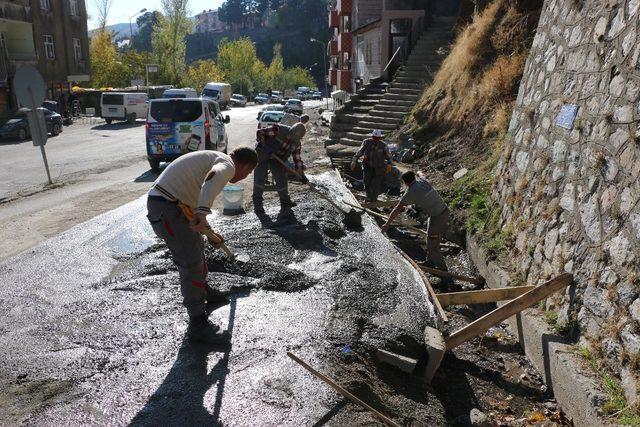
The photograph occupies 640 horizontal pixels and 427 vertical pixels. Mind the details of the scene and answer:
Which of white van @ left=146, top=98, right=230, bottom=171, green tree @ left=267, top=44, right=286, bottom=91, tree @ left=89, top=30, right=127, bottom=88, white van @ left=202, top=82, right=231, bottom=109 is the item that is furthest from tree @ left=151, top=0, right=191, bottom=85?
white van @ left=146, top=98, right=230, bottom=171

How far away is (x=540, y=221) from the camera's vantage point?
6.23 meters

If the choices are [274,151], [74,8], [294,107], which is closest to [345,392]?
[274,151]

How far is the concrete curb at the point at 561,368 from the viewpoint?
4.08 m

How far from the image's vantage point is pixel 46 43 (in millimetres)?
37969

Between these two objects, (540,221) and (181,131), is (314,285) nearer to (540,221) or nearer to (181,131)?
(540,221)

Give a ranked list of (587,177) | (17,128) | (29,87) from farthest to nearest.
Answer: (17,128) → (29,87) → (587,177)

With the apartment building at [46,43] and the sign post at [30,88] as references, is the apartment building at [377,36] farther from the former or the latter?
the apartment building at [46,43]

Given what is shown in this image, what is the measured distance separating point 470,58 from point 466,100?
6.18ft

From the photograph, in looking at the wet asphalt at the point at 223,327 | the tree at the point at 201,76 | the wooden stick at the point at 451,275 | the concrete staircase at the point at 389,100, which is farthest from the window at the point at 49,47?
the wooden stick at the point at 451,275

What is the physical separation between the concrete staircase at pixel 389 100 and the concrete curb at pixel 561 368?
11442 mm

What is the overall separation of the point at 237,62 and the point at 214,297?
8093cm

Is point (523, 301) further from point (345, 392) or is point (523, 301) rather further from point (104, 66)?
point (104, 66)

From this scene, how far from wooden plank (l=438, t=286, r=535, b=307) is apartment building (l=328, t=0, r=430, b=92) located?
19634 millimetres

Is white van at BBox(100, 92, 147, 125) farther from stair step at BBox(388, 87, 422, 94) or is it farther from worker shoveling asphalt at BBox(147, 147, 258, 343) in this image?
worker shoveling asphalt at BBox(147, 147, 258, 343)
